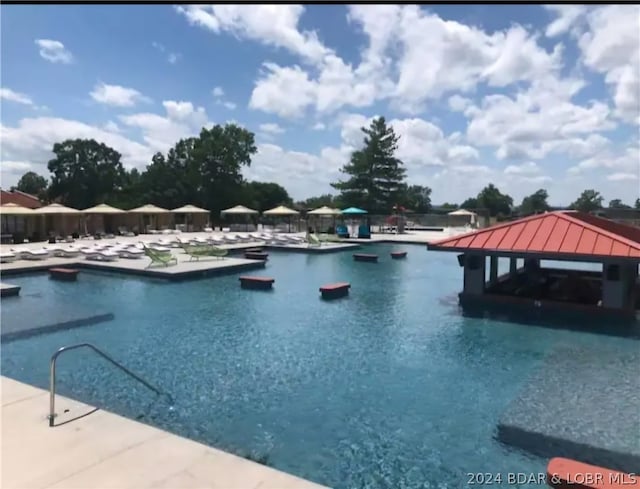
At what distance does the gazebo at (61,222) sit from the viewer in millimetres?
30220

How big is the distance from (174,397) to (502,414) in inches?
159

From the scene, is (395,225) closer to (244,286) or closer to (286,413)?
(244,286)

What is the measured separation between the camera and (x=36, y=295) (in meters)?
13.3

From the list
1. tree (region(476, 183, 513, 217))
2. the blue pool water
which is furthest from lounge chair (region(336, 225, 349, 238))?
tree (region(476, 183, 513, 217))

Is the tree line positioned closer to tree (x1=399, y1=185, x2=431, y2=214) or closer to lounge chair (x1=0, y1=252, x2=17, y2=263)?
tree (x1=399, y1=185, x2=431, y2=214)

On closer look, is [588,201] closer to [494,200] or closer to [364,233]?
[494,200]

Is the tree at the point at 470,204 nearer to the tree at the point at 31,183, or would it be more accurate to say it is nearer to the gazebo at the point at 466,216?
the gazebo at the point at 466,216

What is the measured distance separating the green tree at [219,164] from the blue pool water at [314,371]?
117 feet

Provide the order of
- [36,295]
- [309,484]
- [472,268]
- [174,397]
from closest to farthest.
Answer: [309,484]
[174,397]
[472,268]
[36,295]

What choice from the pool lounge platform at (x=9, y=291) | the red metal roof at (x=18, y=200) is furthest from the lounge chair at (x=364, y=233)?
the red metal roof at (x=18, y=200)

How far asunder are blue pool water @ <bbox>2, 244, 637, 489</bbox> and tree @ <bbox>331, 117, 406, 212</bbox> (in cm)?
3319

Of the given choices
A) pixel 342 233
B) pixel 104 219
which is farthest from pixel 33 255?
pixel 104 219

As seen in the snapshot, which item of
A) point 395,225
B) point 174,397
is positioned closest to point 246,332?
point 174,397

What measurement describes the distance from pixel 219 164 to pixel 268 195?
37.7 feet
